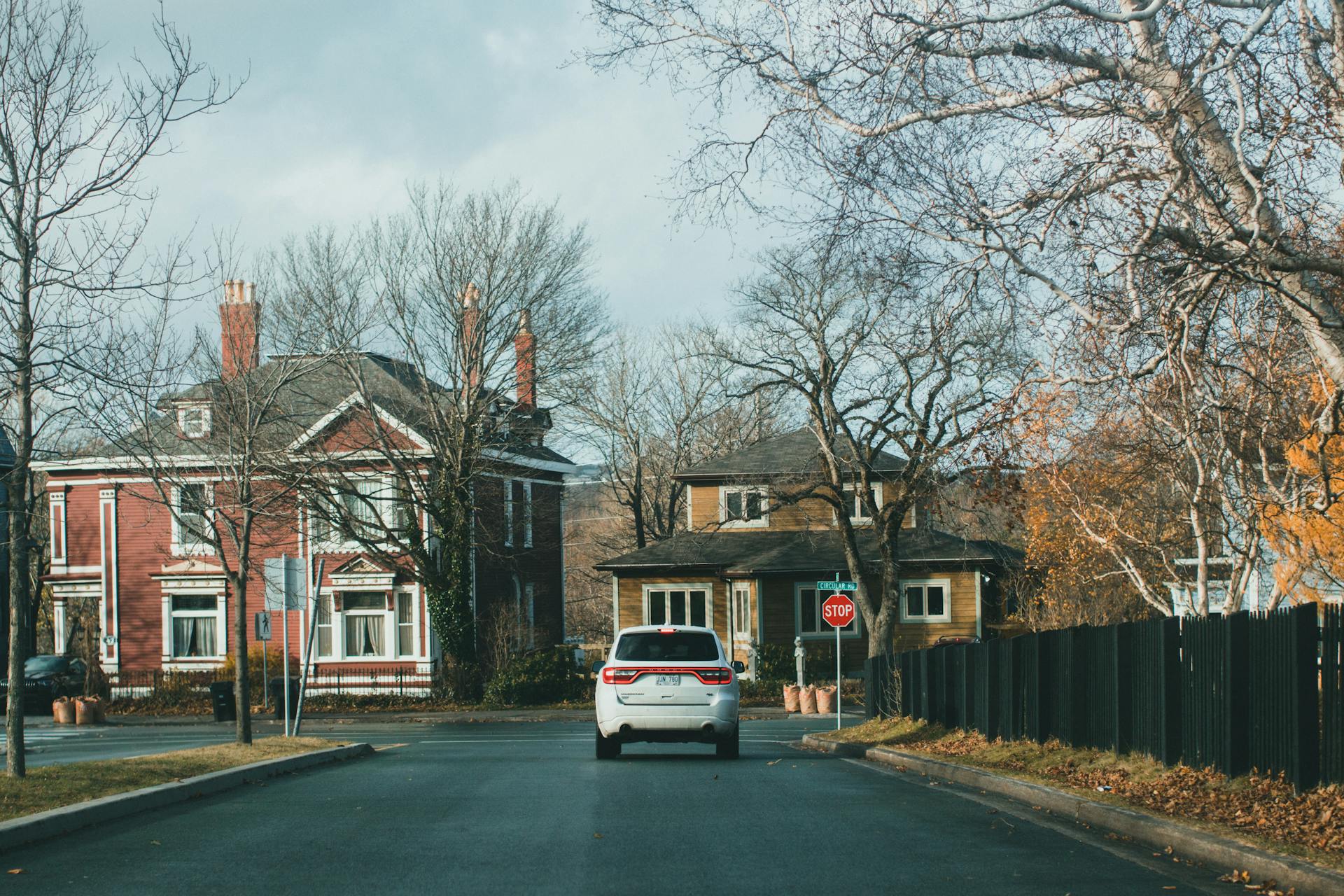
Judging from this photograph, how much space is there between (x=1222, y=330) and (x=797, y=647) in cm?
2638

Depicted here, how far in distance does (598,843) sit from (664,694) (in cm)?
934

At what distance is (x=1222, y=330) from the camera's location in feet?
54.1

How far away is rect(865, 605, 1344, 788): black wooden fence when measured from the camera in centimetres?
1127

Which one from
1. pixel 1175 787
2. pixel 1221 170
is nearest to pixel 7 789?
pixel 1175 787

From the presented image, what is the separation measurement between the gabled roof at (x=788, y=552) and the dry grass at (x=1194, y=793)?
25713 millimetres

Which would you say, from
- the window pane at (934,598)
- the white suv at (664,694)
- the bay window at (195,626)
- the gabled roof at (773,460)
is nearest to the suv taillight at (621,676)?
the white suv at (664,694)

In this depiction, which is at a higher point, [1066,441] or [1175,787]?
[1066,441]

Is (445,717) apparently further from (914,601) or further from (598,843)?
(598,843)

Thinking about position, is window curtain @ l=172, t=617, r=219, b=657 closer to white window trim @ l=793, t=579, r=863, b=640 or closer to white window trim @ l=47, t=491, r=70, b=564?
white window trim @ l=47, t=491, r=70, b=564

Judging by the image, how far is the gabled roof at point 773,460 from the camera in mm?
47625

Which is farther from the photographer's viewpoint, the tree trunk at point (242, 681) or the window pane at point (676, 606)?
the window pane at point (676, 606)

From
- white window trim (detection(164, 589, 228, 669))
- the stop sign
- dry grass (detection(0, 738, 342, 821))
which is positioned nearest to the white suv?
dry grass (detection(0, 738, 342, 821))

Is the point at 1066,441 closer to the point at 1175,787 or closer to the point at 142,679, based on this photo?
the point at 1175,787

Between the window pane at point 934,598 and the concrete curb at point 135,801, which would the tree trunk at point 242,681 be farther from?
the window pane at point 934,598
